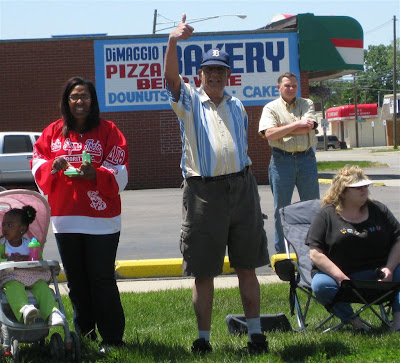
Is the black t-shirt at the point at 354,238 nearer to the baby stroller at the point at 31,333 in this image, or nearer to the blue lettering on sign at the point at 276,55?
the baby stroller at the point at 31,333

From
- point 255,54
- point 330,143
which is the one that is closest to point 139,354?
point 255,54

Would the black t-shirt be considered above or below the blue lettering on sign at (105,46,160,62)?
below

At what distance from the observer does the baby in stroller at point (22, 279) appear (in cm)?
503

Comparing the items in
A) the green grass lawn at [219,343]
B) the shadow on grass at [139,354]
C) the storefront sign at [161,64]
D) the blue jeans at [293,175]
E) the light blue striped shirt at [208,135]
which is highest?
the storefront sign at [161,64]

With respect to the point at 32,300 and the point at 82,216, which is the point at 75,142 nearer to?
the point at 82,216

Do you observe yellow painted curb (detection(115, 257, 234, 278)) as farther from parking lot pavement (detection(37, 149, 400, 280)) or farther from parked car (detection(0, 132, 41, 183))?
parked car (detection(0, 132, 41, 183))

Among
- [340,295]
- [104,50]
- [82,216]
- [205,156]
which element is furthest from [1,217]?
[104,50]

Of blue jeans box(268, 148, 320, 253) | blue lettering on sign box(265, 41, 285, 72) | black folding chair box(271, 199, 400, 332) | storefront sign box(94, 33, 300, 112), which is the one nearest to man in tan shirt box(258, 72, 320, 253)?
blue jeans box(268, 148, 320, 253)

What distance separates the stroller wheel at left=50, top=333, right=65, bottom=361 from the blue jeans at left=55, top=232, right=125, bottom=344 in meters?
0.38

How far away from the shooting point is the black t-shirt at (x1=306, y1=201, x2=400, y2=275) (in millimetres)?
6090

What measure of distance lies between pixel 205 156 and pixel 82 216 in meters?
0.90

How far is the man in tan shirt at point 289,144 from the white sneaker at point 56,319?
3696mm

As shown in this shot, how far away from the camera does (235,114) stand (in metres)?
5.36

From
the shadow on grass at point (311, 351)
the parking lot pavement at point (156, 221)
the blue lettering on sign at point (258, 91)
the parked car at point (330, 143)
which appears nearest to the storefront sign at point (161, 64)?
the blue lettering on sign at point (258, 91)
